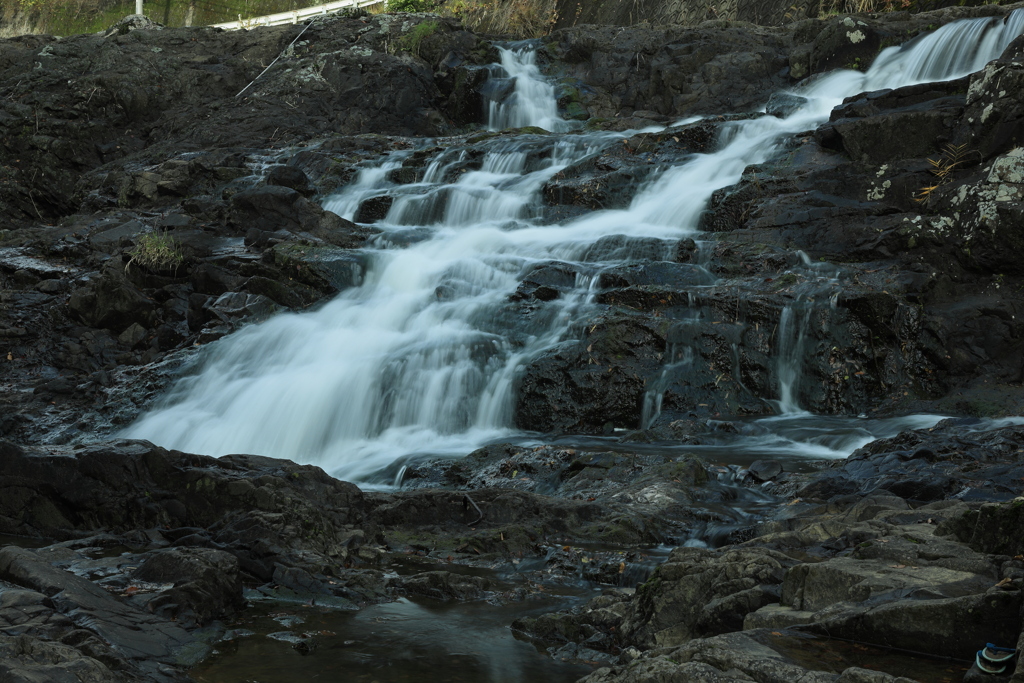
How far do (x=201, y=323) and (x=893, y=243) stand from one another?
841 cm

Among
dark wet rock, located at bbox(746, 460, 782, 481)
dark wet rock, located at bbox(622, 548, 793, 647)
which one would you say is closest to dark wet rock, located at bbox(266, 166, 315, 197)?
dark wet rock, located at bbox(746, 460, 782, 481)

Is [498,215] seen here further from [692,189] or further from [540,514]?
[540,514]

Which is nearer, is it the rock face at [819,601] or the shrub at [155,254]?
the rock face at [819,601]

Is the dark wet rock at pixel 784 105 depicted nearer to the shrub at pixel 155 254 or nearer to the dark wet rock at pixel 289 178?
the dark wet rock at pixel 289 178

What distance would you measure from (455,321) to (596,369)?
6.98 feet

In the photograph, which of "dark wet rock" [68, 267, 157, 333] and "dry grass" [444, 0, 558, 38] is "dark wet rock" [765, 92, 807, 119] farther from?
"dark wet rock" [68, 267, 157, 333]

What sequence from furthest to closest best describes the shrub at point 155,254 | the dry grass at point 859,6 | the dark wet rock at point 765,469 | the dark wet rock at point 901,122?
the dry grass at point 859,6
the shrub at point 155,254
the dark wet rock at point 901,122
the dark wet rock at point 765,469

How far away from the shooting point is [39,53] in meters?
18.5

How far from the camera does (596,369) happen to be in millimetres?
8164

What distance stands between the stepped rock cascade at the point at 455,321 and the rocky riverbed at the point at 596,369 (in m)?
0.27

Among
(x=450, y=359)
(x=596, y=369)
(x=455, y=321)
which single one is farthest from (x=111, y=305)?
(x=596, y=369)

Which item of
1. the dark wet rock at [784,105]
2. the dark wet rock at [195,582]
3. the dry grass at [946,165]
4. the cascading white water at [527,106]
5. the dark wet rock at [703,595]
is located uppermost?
the cascading white water at [527,106]

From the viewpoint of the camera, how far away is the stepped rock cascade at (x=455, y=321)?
8.16m

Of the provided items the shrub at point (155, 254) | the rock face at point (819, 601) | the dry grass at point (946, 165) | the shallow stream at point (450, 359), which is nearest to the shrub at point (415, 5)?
the shallow stream at point (450, 359)
